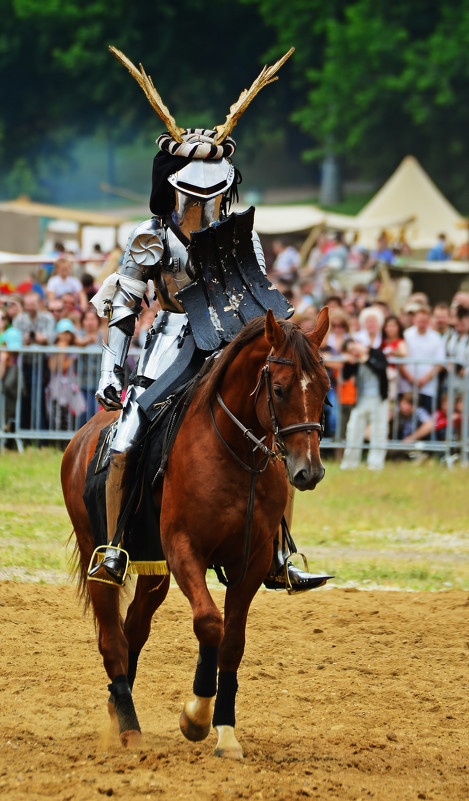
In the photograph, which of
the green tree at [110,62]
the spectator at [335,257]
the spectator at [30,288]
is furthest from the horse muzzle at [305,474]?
the green tree at [110,62]

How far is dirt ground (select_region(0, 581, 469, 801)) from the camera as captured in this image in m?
5.52

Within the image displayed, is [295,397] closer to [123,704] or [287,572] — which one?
[287,572]

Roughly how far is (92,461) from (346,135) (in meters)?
51.2

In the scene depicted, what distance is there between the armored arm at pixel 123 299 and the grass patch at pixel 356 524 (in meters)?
A: 3.16

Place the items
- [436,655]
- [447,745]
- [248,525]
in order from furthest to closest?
1. [436,655]
2. [447,745]
3. [248,525]

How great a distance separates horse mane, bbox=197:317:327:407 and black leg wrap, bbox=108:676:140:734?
1.52m

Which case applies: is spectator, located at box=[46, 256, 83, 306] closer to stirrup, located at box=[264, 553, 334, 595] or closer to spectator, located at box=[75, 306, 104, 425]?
spectator, located at box=[75, 306, 104, 425]

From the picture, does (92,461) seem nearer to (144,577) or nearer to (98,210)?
(144,577)

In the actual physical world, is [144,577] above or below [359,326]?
below

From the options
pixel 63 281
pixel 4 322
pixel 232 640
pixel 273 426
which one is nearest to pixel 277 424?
pixel 273 426

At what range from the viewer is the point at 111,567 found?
635 centimetres

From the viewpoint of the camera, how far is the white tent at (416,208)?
119 ft

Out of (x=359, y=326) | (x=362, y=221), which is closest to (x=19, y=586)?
(x=359, y=326)

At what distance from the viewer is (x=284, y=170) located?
7069 centimetres
